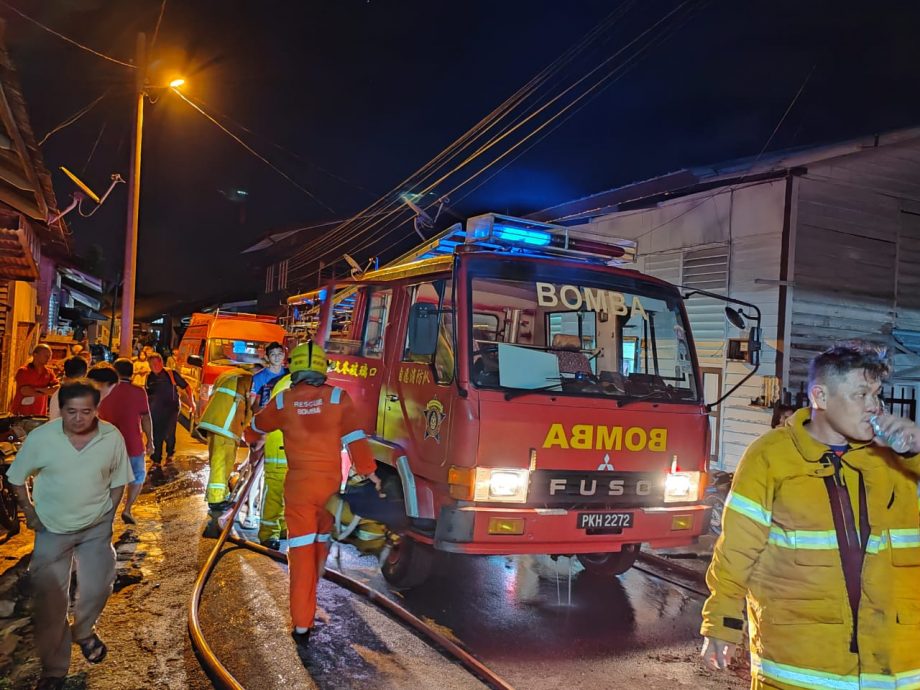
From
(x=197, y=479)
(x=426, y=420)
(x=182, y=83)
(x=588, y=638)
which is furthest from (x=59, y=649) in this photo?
(x=182, y=83)

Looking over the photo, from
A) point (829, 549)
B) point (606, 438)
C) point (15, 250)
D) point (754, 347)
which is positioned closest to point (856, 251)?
point (754, 347)

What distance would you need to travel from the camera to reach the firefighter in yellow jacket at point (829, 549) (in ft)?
7.22

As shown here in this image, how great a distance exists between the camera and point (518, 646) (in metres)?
4.47

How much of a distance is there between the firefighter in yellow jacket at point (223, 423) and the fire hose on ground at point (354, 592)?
91 centimetres

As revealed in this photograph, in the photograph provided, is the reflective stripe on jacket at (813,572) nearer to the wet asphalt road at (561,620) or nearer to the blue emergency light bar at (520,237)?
the wet asphalt road at (561,620)

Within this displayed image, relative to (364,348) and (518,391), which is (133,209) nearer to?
(364,348)

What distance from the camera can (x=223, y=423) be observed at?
266 inches

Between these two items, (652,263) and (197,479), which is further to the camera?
(652,263)

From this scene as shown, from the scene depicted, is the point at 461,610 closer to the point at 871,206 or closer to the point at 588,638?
the point at 588,638

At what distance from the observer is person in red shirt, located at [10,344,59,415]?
7543 mm

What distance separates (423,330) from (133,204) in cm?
1228

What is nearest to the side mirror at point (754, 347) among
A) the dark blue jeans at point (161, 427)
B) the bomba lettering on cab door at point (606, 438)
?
the bomba lettering on cab door at point (606, 438)

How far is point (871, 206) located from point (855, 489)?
9747 mm

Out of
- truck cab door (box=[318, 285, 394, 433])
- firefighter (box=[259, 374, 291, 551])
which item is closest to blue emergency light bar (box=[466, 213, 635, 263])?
truck cab door (box=[318, 285, 394, 433])
